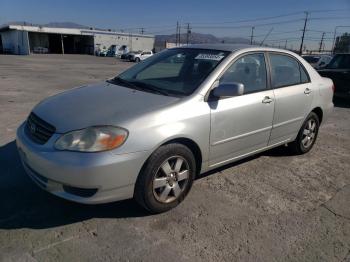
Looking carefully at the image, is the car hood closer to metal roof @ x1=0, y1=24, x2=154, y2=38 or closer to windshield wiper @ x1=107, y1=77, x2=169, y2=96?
windshield wiper @ x1=107, y1=77, x2=169, y2=96

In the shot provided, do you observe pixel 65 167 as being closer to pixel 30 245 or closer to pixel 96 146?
pixel 96 146

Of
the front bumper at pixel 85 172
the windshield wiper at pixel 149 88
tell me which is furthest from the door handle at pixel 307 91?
the front bumper at pixel 85 172

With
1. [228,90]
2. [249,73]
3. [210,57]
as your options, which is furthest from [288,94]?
[228,90]

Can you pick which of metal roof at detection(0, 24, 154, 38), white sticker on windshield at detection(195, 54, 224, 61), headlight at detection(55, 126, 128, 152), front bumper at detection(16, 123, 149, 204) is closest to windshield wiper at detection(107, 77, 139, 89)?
white sticker on windshield at detection(195, 54, 224, 61)

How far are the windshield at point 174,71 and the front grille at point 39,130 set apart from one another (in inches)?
44.5

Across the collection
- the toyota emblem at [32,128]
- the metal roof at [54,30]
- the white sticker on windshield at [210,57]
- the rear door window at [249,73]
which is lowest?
the toyota emblem at [32,128]

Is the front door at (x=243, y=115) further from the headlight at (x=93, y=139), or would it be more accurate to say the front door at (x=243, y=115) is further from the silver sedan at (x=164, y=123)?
the headlight at (x=93, y=139)

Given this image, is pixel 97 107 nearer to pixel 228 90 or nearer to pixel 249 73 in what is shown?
pixel 228 90

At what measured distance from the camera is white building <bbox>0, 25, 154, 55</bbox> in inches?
2297

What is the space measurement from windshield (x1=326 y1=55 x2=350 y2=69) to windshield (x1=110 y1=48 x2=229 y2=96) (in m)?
7.66

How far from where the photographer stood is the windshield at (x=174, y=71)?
3.60 meters

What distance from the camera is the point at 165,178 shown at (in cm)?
317

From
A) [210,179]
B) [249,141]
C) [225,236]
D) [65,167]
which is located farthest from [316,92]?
[65,167]

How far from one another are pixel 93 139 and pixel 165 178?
82 cm
